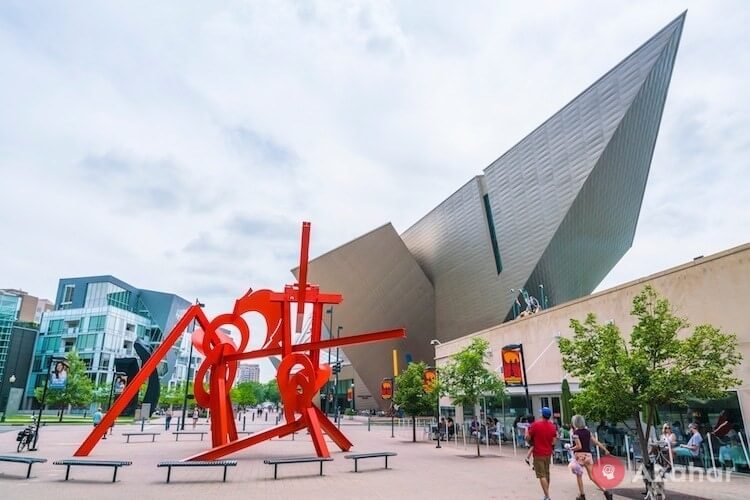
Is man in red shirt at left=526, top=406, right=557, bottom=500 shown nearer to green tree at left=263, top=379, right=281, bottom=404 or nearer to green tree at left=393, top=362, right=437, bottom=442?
green tree at left=393, top=362, right=437, bottom=442

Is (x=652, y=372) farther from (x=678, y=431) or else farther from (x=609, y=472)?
(x=678, y=431)

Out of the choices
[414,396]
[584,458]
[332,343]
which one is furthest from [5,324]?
[584,458]

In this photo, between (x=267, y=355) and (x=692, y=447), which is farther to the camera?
(x=267, y=355)

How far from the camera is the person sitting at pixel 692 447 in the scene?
11992mm

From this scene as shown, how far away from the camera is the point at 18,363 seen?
65688mm

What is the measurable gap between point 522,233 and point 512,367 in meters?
16.8

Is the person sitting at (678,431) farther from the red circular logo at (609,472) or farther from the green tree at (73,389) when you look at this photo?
the green tree at (73,389)

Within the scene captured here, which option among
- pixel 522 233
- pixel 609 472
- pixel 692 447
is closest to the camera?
pixel 609 472

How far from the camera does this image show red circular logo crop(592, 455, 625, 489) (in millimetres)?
8531

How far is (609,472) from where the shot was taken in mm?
8695

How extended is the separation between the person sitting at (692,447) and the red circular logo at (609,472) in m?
4.99

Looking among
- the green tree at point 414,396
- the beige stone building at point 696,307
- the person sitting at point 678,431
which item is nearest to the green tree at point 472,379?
the beige stone building at point 696,307

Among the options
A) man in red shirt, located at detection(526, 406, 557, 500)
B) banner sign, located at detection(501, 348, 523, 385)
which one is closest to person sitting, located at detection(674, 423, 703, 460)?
man in red shirt, located at detection(526, 406, 557, 500)

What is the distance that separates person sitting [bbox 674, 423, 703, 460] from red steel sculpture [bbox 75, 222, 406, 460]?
8.01 m
